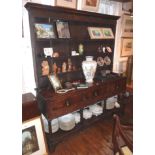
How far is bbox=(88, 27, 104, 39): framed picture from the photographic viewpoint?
2.48 metres

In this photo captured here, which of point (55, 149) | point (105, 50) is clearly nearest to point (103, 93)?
point (105, 50)

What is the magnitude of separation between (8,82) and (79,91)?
61.5 inches

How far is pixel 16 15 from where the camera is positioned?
0.58 metres

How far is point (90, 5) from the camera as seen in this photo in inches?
94.6

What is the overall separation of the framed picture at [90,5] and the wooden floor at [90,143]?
1.88 meters

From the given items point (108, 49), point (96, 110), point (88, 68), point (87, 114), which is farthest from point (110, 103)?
point (108, 49)

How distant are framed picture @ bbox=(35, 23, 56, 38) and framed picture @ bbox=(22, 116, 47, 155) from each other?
107 cm

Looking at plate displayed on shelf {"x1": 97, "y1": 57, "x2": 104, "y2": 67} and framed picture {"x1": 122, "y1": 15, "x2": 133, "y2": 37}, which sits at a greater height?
framed picture {"x1": 122, "y1": 15, "x2": 133, "y2": 37}

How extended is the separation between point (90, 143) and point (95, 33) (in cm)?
173

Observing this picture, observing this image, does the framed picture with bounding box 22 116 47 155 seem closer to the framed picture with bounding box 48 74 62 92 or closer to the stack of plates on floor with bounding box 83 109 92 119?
the framed picture with bounding box 48 74 62 92

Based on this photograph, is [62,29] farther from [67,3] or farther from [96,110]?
[96,110]

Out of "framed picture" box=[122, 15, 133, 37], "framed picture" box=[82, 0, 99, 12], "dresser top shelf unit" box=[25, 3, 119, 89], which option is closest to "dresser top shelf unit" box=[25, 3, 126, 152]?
"dresser top shelf unit" box=[25, 3, 119, 89]

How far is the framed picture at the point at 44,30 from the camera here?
196 cm

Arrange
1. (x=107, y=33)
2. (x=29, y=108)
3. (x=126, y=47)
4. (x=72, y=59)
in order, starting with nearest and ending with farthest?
(x=29, y=108), (x=72, y=59), (x=107, y=33), (x=126, y=47)
